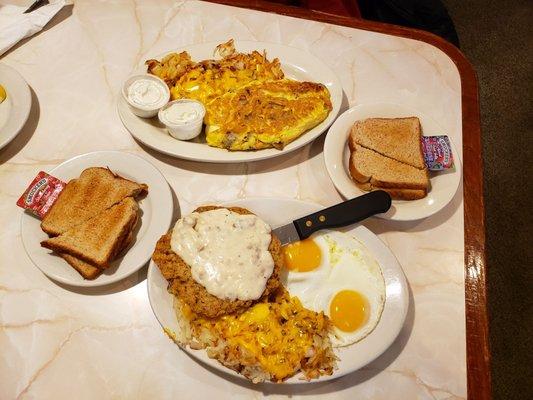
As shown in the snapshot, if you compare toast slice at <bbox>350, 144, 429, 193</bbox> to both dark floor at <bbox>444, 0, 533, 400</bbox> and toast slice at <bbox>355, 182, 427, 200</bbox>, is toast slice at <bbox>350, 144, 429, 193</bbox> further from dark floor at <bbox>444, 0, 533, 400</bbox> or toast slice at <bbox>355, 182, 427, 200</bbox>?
dark floor at <bbox>444, 0, 533, 400</bbox>

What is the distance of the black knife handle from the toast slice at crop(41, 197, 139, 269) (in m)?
0.81

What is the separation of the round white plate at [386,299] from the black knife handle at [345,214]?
0.07 metres

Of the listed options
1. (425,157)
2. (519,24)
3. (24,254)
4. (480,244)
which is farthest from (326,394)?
(519,24)

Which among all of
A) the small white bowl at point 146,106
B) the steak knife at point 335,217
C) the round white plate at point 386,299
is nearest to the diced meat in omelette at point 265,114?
the small white bowl at point 146,106

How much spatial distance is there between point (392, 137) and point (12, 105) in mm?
2203

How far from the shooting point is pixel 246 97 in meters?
2.36

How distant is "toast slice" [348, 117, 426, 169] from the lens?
2.23m

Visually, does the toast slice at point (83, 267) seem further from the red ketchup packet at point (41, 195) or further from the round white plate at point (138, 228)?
the red ketchup packet at point (41, 195)

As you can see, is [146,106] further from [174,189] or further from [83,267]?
[83,267]

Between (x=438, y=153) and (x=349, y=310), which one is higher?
(x=438, y=153)

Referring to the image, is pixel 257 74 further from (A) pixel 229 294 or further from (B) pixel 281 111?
(A) pixel 229 294

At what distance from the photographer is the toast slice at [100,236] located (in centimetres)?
192

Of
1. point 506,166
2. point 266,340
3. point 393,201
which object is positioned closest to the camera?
point 266,340

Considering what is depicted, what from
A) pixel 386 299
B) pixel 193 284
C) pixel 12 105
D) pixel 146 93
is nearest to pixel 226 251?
pixel 193 284
